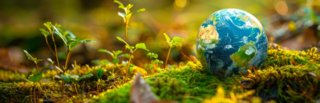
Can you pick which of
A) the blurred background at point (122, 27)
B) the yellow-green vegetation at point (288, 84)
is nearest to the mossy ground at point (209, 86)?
the yellow-green vegetation at point (288, 84)

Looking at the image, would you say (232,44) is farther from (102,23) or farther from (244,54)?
(102,23)

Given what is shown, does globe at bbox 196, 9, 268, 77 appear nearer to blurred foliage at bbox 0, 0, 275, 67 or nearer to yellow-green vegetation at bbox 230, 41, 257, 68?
yellow-green vegetation at bbox 230, 41, 257, 68

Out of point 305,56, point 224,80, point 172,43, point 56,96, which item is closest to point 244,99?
point 224,80

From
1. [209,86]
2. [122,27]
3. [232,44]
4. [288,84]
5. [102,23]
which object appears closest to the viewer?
[288,84]

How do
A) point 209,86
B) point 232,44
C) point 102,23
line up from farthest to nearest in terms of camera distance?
point 102,23
point 232,44
point 209,86

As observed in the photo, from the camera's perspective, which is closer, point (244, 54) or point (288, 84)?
A: point (288, 84)

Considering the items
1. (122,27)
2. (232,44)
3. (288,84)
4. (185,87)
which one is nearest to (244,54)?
(232,44)

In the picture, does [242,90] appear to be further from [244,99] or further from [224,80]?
[224,80]
